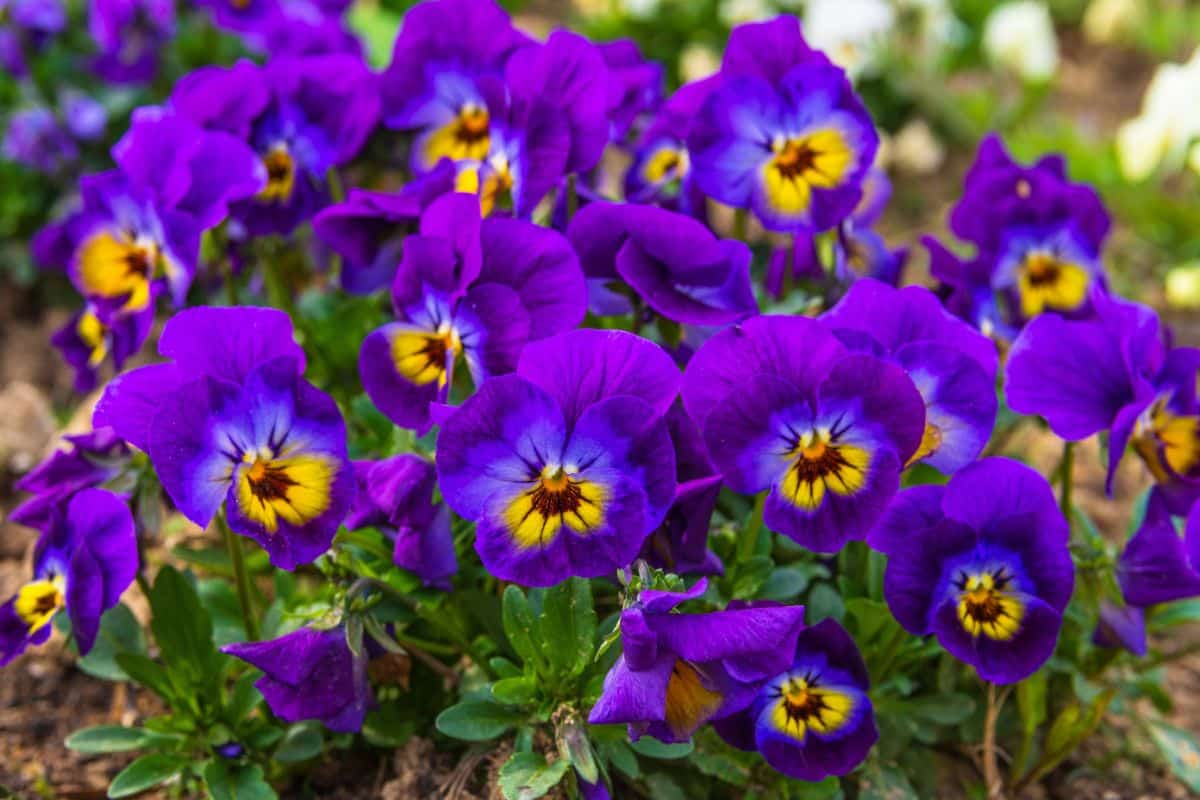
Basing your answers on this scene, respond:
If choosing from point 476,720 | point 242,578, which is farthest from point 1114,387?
point 242,578

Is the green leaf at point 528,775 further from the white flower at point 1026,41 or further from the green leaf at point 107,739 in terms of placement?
the white flower at point 1026,41

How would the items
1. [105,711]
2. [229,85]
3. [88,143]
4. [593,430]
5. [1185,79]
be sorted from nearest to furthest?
[593,430], [229,85], [105,711], [1185,79], [88,143]

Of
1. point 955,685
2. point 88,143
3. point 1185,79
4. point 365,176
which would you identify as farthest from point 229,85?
point 1185,79

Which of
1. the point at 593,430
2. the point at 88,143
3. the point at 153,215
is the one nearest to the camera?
the point at 593,430

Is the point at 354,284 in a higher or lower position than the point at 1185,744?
higher

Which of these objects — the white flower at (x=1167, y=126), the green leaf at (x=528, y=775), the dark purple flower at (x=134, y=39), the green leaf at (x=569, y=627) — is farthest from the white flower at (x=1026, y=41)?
the green leaf at (x=528, y=775)

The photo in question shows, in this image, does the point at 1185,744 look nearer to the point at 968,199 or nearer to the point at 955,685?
the point at 955,685

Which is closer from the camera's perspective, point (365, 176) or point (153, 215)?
point (153, 215)
